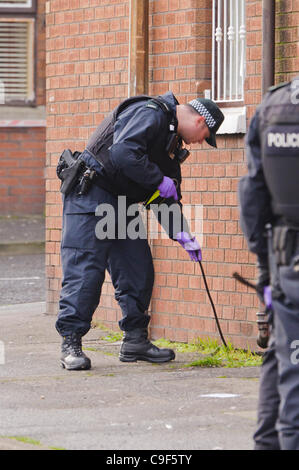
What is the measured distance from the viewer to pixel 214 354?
8086mm

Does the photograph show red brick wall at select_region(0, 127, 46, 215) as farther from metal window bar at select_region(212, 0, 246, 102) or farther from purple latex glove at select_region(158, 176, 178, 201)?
purple latex glove at select_region(158, 176, 178, 201)

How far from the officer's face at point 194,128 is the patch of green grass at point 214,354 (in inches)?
60.0

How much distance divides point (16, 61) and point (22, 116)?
1.08m

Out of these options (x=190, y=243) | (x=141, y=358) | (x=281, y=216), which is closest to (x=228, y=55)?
(x=190, y=243)

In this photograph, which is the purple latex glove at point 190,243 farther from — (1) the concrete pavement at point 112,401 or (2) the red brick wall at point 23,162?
(2) the red brick wall at point 23,162

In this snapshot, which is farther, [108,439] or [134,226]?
[134,226]

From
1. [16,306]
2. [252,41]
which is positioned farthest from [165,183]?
[16,306]

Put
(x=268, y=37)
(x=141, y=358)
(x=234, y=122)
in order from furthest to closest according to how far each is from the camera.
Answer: (x=234, y=122)
(x=141, y=358)
(x=268, y=37)

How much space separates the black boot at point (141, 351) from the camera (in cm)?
778

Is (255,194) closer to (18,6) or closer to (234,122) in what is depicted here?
(234,122)

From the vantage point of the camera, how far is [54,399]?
6.63m

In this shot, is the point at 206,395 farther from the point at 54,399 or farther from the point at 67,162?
the point at 67,162

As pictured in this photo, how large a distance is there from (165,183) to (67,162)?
79 cm

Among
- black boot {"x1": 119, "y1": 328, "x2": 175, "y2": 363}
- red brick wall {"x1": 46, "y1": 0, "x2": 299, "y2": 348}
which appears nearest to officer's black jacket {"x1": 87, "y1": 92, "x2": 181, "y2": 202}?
red brick wall {"x1": 46, "y1": 0, "x2": 299, "y2": 348}
